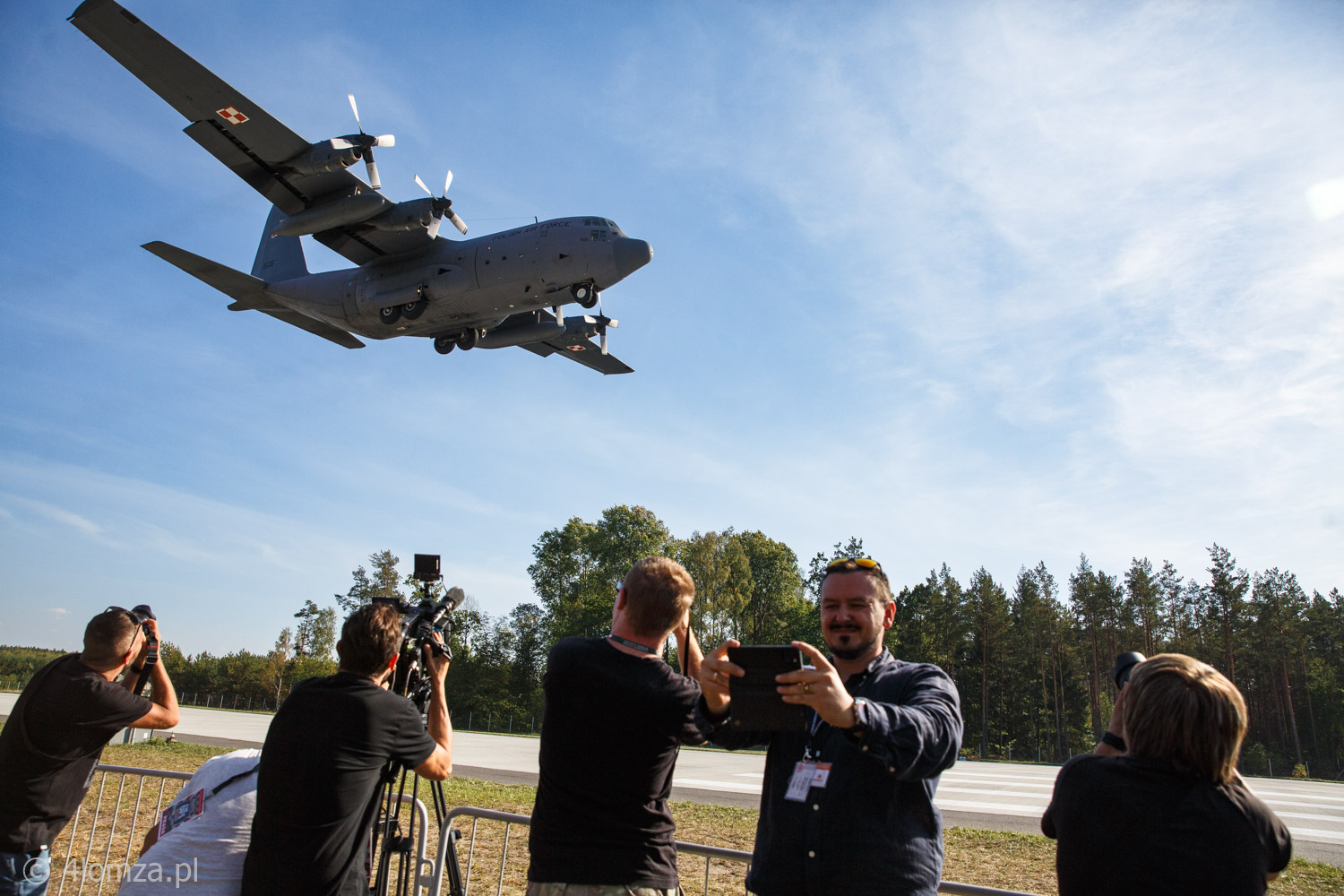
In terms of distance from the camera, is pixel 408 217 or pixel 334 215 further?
pixel 408 217

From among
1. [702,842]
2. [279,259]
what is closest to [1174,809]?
[702,842]

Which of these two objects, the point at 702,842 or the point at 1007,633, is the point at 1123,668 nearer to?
the point at 702,842

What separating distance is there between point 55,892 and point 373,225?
16398 mm

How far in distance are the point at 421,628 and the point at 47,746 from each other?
Answer: 1.82 metres

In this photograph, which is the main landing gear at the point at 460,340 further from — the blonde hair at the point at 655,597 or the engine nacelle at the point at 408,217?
the blonde hair at the point at 655,597

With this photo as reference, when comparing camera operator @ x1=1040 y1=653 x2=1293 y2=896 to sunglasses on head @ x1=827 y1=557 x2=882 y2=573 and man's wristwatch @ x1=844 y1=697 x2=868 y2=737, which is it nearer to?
man's wristwatch @ x1=844 y1=697 x2=868 y2=737

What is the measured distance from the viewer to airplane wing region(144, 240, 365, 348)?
19848 mm

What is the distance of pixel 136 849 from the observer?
7363mm

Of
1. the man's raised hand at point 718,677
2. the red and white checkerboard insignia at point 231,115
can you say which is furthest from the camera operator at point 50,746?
the red and white checkerboard insignia at point 231,115

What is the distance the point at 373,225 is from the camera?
19297 mm

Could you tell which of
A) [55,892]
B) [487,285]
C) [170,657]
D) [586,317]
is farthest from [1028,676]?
[170,657]

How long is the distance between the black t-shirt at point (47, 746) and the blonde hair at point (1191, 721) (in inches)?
167

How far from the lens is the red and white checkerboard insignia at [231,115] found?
16.5 meters

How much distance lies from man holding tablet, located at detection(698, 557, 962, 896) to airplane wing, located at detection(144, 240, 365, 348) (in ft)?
72.8
